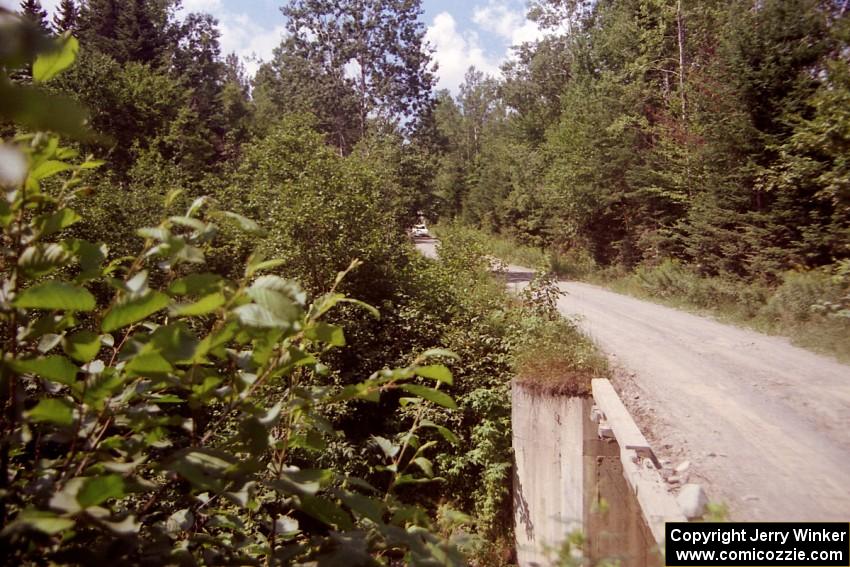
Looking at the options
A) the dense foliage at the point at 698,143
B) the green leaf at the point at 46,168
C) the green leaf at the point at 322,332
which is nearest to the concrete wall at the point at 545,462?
the green leaf at the point at 322,332

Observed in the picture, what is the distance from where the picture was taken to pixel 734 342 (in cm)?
827

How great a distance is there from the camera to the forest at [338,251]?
100cm

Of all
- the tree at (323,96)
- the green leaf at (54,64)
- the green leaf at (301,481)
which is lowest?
the green leaf at (301,481)

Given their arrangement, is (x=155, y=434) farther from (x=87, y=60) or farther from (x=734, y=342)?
(x=87, y=60)

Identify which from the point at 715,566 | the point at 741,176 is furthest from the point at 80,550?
the point at 741,176

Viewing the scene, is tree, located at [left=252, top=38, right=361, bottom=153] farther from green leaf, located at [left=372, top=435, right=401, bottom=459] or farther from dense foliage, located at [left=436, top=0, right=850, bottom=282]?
green leaf, located at [left=372, top=435, right=401, bottom=459]

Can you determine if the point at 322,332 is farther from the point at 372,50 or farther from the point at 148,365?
the point at 372,50

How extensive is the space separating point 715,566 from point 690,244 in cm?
1439

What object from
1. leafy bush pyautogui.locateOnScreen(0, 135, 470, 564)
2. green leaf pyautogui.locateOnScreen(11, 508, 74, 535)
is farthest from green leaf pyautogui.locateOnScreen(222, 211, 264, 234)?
green leaf pyautogui.locateOnScreen(11, 508, 74, 535)

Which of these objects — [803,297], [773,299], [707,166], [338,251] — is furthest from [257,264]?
[707,166]

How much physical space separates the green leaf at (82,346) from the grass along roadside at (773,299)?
8599 mm

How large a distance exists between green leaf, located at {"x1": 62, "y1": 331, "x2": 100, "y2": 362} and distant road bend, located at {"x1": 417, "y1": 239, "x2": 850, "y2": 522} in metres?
4.31

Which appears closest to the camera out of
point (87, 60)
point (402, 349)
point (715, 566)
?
point (715, 566)

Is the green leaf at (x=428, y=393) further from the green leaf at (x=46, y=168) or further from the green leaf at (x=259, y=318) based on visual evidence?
the green leaf at (x=46, y=168)
